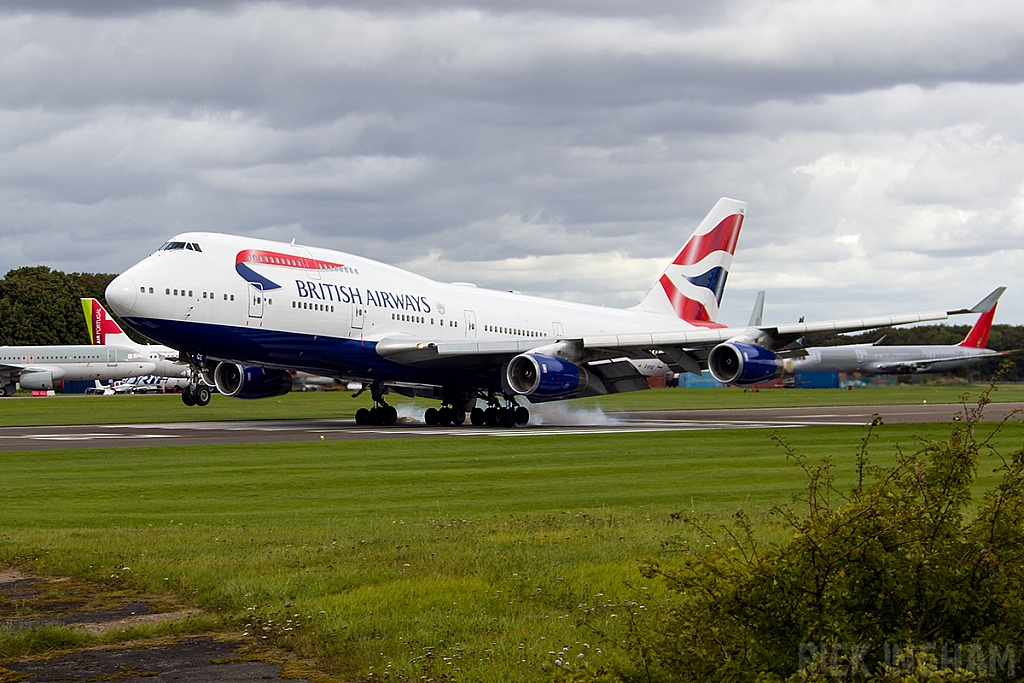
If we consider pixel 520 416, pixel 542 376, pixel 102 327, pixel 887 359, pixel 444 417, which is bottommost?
pixel 444 417

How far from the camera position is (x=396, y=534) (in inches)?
510

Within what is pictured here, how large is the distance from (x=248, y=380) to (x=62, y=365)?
7884cm

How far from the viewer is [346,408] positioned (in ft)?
201

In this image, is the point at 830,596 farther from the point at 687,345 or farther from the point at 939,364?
the point at 939,364

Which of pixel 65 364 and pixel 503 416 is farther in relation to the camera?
pixel 65 364

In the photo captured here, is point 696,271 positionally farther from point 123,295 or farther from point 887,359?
point 887,359

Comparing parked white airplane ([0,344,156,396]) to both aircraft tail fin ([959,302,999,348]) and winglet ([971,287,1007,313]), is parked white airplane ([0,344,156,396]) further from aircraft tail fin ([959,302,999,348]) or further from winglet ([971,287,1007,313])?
winglet ([971,287,1007,313])

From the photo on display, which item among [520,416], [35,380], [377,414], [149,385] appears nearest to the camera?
[520,416]

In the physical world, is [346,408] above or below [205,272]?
below

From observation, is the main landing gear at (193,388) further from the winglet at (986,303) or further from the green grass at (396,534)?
the winglet at (986,303)

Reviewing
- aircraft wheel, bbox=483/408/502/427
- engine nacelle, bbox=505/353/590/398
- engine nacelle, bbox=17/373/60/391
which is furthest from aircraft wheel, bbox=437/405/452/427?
engine nacelle, bbox=17/373/60/391

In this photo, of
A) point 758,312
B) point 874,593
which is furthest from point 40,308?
point 874,593

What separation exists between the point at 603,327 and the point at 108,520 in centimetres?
3388

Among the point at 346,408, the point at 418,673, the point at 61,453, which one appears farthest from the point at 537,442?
the point at 346,408
